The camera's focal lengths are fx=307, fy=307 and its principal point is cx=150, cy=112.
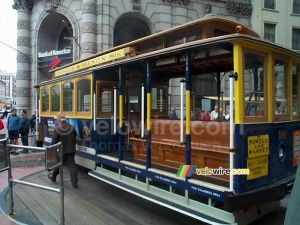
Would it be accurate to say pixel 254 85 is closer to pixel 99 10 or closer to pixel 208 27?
pixel 208 27

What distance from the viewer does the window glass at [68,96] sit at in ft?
25.7

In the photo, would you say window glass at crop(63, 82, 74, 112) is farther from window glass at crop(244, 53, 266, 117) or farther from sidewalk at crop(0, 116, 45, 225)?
window glass at crop(244, 53, 266, 117)

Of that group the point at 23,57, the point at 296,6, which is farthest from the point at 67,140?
the point at 296,6

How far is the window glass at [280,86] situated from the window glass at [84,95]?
4079 mm

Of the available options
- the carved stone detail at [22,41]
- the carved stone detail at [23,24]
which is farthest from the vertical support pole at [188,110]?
the carved stone detail at [23,24]

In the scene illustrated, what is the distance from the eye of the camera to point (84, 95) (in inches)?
289

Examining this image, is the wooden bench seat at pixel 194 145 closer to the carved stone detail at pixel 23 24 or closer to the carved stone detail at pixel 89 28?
the carved stone detail at pixel 89 28

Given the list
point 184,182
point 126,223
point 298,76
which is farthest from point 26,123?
point 298,76

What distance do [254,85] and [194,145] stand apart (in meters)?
1.32

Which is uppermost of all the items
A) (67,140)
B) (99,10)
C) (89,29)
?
(99,10)

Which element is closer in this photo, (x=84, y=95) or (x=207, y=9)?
(x=84, y=95)

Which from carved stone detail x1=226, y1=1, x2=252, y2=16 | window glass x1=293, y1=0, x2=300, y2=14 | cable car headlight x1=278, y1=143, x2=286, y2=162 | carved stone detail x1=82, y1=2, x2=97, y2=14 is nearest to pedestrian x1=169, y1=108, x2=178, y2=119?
cable car headlight x1=278, y1=143, x2=286, y2=162

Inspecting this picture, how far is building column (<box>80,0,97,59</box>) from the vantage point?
54.6 feet

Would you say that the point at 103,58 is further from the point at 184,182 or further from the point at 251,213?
the point at 251,213
